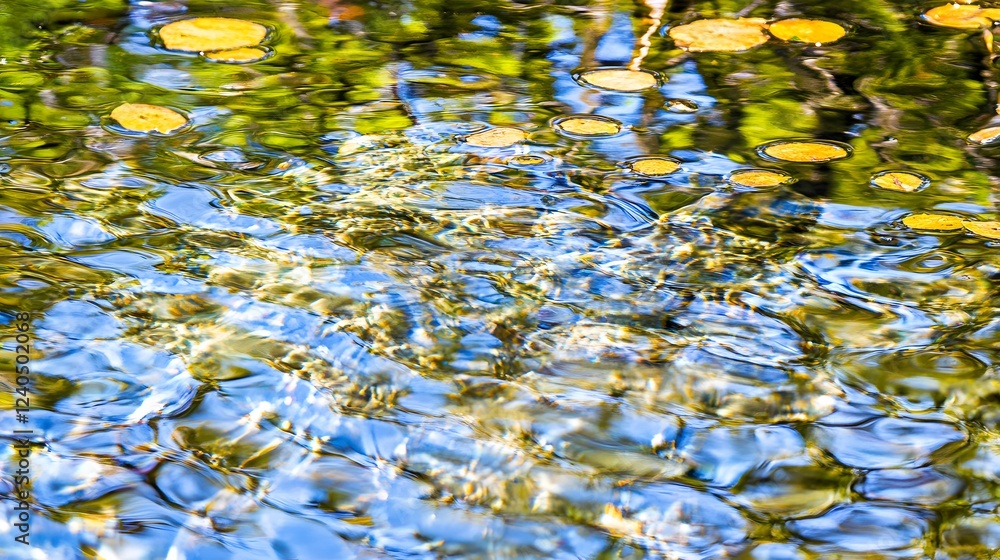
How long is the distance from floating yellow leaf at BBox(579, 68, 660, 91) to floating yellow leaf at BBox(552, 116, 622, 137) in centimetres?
26

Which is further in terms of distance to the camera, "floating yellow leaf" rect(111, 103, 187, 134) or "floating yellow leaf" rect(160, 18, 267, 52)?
"floating yellow leaf" rect(160, 18, 267, 52)

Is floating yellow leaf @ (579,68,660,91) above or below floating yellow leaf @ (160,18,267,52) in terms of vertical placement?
below

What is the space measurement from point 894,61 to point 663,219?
145 cm

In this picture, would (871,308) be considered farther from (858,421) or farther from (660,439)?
(660,439)

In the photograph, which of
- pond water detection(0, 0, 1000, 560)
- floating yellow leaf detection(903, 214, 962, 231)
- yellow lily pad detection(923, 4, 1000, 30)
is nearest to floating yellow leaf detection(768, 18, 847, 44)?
pond water detection(0, 0, 1000, 560)

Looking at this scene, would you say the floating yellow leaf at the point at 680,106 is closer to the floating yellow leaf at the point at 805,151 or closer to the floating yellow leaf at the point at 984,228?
the floating yellow leaf at the point at 805,151

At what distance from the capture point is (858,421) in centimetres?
158

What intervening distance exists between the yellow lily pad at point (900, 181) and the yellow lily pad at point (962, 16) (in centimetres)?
136

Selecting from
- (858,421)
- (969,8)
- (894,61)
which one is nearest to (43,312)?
(858,421)

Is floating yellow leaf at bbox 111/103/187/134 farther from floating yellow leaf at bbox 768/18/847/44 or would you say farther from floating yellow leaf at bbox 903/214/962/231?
floating yellow leaf at bbox 768/18/847/44

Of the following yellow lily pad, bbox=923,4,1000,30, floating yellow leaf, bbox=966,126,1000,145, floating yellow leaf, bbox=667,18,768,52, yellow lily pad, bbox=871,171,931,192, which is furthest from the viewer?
yellow lily pad, bbox=923,4,1000,30

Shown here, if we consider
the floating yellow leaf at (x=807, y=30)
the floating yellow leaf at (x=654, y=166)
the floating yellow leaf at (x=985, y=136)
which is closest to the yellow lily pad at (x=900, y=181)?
the floating yellow leaf at (x=985, y=136)

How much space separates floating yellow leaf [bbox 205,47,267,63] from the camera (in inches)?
122

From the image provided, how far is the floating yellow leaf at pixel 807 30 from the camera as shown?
3318mm
